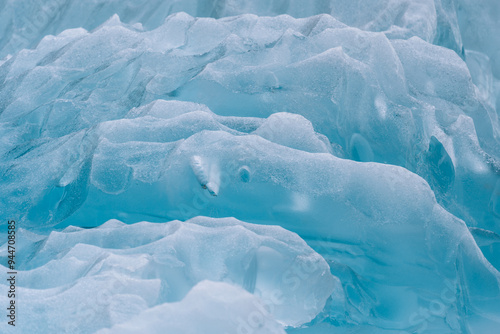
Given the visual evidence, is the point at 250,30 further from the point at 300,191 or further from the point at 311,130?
the point at 300,191

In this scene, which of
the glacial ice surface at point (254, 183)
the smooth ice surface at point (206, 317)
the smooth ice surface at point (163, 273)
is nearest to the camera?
the smooth ice surface at point (206, 317)

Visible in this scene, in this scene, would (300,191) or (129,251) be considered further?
(300,191)

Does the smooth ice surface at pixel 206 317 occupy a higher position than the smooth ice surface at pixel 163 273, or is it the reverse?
the smooth ice surface at pixel 206 317

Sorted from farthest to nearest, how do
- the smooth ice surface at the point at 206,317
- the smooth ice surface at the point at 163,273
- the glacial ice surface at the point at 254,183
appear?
the glacial ice surface at the point at 254,183 → the smooth ice surface at the point at 163,273 → the smooth ice surface at the point at 206,317

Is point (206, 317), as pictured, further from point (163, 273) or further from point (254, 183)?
point (254, 183)

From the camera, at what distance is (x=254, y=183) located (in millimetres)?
1314

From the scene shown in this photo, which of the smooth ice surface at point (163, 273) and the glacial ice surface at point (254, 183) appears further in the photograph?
the glacial ice surface at point (254, 183)

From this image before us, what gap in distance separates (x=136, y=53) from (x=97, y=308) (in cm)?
126

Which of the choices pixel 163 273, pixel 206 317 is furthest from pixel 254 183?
pixel 206 317

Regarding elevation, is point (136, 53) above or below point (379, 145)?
above

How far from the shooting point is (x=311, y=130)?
144 cm

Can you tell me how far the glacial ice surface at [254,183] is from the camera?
1.08 m

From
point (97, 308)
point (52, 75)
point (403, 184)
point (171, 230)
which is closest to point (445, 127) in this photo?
point (403, 184)

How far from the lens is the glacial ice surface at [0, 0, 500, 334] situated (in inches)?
42.5
